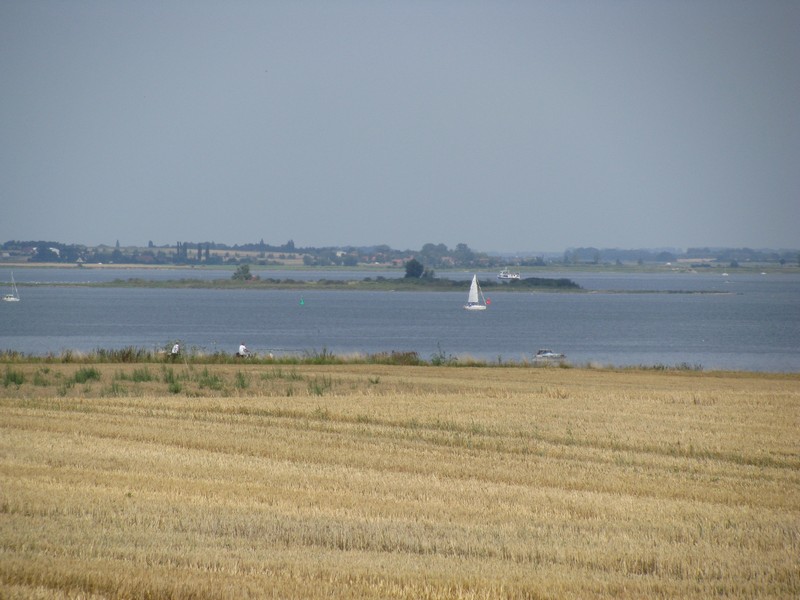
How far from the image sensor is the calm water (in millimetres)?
70438

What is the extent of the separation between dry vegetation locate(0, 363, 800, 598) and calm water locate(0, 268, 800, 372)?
109ft

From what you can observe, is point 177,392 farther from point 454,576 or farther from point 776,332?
point 776,332

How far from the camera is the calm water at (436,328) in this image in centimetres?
7044

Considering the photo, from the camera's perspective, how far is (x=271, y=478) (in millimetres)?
15445

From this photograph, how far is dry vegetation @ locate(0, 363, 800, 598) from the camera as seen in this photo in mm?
9883

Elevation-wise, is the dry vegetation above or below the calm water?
above

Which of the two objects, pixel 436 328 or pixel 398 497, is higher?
pixel 398 497

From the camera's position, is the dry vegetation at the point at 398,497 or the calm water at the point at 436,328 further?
the calm water at the point at 436,328

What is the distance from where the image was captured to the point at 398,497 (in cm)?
1420

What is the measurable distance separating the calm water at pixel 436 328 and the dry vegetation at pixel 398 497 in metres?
33.2

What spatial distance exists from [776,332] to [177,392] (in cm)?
→ 8080

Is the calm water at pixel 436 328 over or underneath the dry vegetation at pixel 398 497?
underneath

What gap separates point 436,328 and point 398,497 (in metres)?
86.7

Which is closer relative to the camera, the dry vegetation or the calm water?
the dry vegetation
